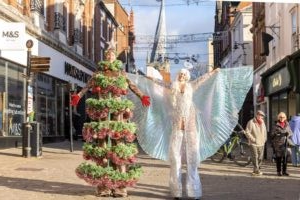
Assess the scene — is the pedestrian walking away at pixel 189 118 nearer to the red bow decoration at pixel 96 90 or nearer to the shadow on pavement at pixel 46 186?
the red bow decoration at pixel 96 90

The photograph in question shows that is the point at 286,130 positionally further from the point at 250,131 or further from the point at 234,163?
the point at 234,163

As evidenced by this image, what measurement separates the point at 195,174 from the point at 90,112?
1.96m

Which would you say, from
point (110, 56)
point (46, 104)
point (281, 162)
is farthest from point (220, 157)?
point (46, 104)

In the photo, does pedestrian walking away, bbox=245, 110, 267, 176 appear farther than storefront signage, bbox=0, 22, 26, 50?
No

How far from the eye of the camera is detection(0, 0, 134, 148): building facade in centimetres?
2123

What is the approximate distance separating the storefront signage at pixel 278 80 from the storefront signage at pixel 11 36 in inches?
461

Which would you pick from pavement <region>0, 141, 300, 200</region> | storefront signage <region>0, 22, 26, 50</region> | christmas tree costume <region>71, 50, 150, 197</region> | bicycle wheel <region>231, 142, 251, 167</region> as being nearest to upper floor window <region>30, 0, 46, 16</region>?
storefront signage <region>0, 22, 26, 50</region>

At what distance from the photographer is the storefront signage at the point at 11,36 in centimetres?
1952

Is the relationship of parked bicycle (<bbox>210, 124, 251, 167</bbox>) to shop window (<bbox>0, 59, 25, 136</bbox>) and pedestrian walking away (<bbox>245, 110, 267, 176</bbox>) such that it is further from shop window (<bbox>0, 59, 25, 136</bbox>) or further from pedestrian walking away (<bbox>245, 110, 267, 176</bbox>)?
shop window (<bbox>0, 59, 25, 136</bbox>)

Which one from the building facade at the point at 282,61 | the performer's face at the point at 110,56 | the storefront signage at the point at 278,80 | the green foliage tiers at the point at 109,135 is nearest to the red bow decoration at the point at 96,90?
the green foliage tiers at the point at 109,135

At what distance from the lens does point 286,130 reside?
13.6 m

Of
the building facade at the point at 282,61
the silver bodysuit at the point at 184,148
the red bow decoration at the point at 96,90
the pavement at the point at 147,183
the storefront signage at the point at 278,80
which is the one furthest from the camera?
the storefront signage at the point at 278,80

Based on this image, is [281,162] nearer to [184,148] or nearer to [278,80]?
[184,148]

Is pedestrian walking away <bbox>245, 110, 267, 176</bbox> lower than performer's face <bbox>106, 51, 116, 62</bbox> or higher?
lower
